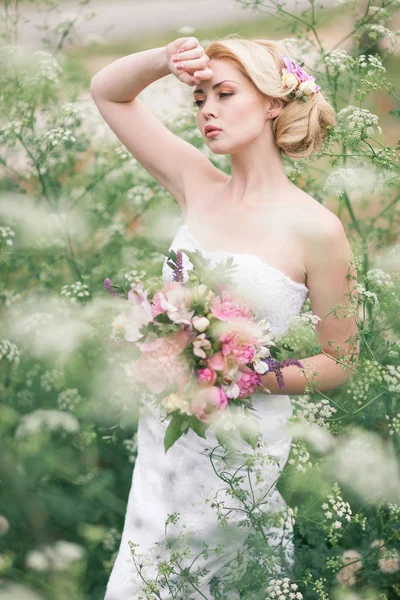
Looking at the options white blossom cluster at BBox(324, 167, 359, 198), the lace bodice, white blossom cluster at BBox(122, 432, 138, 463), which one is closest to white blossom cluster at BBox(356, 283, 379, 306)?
the lace bodice

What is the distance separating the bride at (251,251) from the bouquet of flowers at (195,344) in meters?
0.35

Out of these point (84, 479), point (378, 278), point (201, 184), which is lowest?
point (84, 479)

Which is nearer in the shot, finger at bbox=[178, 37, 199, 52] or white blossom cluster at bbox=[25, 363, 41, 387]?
finger at bbox=[178, 37, 199, 52]

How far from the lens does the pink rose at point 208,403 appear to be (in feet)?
5.67

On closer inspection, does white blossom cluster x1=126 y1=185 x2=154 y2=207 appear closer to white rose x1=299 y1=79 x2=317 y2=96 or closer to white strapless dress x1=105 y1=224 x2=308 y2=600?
white strapless dress x1=105 y1=224 x2=308 y2=600

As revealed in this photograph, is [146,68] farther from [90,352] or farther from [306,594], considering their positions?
[306,594]

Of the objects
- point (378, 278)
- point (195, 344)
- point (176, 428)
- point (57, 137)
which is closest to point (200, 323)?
point (195, 344)

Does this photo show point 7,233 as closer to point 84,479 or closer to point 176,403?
point 84,479

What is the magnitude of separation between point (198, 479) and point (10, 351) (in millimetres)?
1073

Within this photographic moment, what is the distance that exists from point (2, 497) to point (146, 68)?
1738mm

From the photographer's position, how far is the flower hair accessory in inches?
88.0

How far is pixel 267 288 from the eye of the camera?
2189 millimetres

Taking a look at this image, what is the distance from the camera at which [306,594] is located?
252cm

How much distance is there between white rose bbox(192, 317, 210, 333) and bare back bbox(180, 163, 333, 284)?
1.85ft
